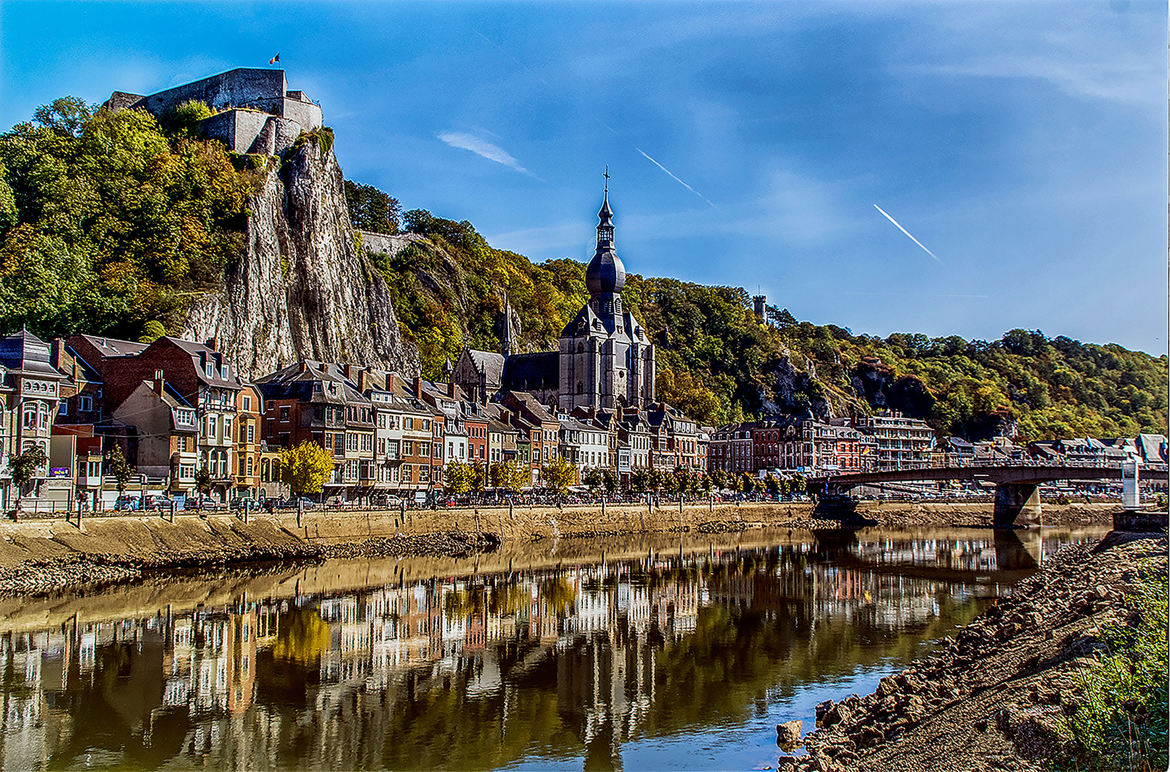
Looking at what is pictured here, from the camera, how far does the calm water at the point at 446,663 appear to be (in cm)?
1962

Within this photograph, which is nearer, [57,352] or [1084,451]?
[57,352]

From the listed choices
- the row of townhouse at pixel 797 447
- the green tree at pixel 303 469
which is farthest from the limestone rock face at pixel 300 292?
the row of townhouse at pixel 797 447

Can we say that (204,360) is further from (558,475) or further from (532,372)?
(532,372)

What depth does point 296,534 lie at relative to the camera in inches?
1907

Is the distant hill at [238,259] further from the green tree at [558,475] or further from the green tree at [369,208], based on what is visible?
the green tree at [558,475]

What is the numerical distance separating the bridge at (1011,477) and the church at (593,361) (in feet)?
97.2

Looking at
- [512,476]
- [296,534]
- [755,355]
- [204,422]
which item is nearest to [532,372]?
[512,476]

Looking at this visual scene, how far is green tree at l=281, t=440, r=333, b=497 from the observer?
189 feet

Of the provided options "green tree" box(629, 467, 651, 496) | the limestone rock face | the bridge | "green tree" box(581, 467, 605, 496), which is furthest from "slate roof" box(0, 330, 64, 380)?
the bridge

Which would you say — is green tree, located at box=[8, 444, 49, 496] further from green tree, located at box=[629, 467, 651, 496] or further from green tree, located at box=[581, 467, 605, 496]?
green tree, located at box=[629, 467, 651, 496]

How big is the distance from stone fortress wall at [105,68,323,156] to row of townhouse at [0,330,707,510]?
2325 cm

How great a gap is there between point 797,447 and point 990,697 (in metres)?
109

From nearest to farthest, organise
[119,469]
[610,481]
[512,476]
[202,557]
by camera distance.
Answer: [202,557] < [119,469] < [512,476] < [610,481]

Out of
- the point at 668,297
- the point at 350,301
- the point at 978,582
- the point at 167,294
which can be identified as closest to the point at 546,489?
the point at 350,301
